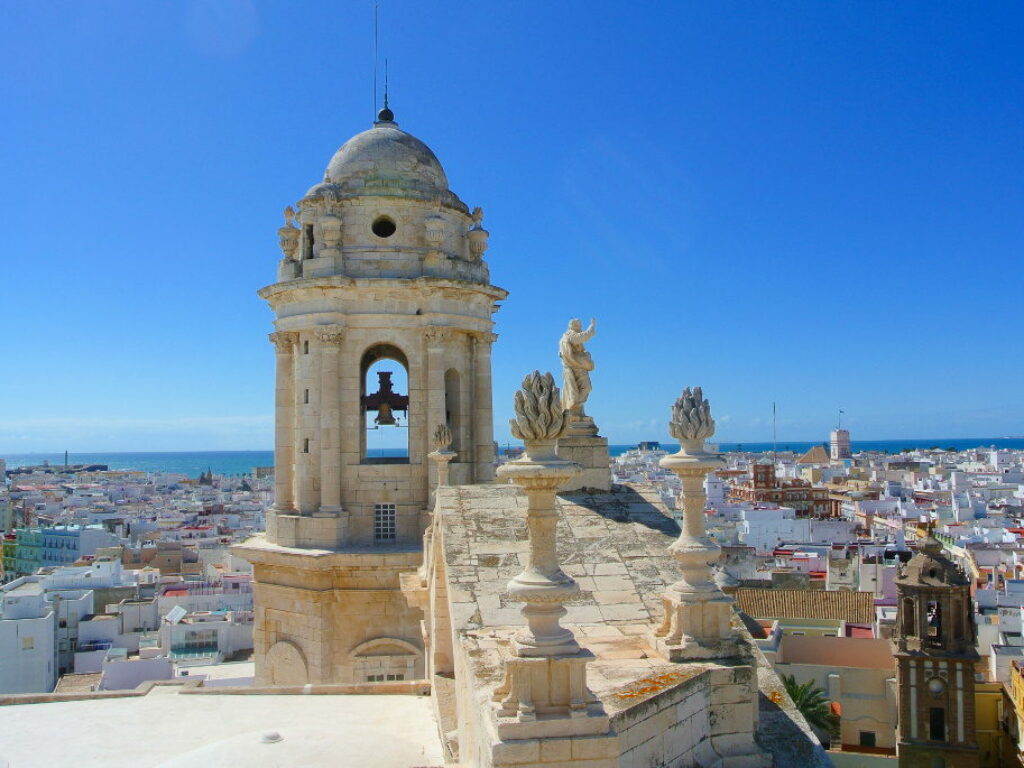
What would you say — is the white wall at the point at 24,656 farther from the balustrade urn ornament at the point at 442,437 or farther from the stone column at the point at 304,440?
the balustrade urn ornament at the point at 442,437

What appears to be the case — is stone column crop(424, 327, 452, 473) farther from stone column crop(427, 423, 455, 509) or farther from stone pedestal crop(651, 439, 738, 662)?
stone pedestal crop(651, 439, 738, 662)

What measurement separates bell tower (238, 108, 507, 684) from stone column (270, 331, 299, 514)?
26 millimetres

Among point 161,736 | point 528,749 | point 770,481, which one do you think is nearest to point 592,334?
point 528,749

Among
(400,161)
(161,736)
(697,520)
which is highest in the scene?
(400,161)

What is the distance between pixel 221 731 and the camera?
11.2m

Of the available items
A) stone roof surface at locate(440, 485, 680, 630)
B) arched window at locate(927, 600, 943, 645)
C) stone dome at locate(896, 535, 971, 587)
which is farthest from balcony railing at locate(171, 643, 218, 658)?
stone roof surface at locate(440, 485, 680, 630)

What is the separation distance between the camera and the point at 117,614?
145ft

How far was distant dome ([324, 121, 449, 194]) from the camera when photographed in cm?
1739

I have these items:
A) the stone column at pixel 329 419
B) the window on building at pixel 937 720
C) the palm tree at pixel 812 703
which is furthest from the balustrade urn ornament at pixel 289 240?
the window on building at pixel 937 720

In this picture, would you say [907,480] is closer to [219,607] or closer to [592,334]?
[219,607]

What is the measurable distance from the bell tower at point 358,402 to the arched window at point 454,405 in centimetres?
2

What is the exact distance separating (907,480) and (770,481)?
99.7 feet

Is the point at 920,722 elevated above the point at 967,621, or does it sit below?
below

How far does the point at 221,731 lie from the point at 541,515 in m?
6.63
